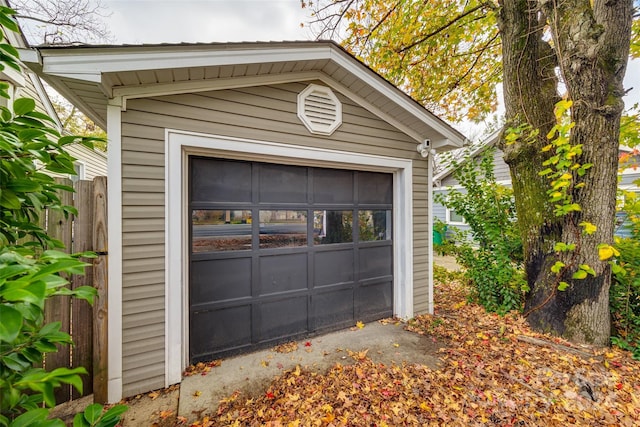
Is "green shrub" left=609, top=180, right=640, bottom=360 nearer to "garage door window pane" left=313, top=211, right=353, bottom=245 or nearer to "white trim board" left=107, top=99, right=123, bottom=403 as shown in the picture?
"garage door window pane" left=313, top=211, right=353, bottom=245

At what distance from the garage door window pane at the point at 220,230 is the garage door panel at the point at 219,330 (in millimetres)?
715

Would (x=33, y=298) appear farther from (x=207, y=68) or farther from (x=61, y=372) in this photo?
(x=207, y=68)

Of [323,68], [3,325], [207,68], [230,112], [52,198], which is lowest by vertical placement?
[3,325]

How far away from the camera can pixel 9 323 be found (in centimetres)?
70

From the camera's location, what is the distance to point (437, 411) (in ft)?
7.05

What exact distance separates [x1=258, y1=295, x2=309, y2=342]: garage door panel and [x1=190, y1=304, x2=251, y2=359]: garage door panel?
7.2 inches

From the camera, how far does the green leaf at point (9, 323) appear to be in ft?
2.22

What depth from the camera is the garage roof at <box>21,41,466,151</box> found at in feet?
6.80

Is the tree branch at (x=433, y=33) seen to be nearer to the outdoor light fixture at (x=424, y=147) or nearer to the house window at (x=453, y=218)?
the outdoor light fixture at (x=424, y=147)

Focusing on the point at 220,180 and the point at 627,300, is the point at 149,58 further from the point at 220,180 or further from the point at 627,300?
the point at 627,300

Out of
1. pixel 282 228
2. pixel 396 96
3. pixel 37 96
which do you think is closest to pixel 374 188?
pixel 396 96

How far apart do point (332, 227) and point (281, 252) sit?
81cm

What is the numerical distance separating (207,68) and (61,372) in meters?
2.58

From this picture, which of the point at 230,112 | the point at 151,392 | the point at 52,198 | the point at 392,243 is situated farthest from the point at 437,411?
the point at 230,112
